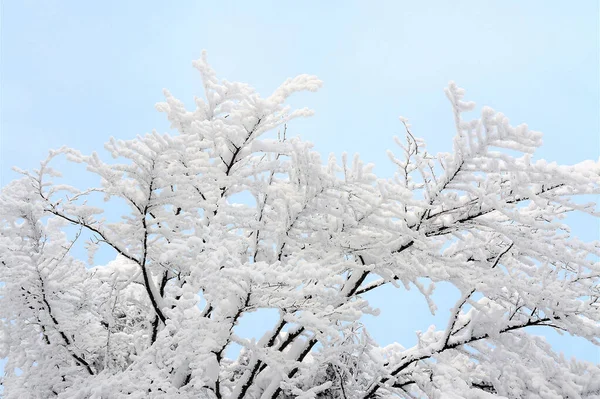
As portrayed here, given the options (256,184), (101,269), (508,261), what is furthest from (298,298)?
(101,269)

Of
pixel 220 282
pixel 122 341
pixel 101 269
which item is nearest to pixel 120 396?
pixel 220 282

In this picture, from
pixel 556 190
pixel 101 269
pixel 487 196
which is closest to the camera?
pixel 487 196

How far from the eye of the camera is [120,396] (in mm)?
3465

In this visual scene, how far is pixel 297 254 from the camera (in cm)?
336

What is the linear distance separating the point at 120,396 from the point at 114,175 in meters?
1.77

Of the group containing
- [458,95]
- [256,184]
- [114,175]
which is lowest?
[114,175]

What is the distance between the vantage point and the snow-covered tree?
3.05 meters

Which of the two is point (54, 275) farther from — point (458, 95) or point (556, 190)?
point (556, 190)

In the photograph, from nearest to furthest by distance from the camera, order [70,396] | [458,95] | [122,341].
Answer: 1. [458,95]
2. [70,396]
3. [122,341]

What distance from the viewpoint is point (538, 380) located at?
3332 mm

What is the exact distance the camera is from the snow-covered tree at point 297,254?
3.05 meters

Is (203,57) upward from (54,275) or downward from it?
upward

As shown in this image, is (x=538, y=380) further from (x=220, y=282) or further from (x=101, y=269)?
(x=101, y=269)

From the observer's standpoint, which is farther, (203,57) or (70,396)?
(203,57)
